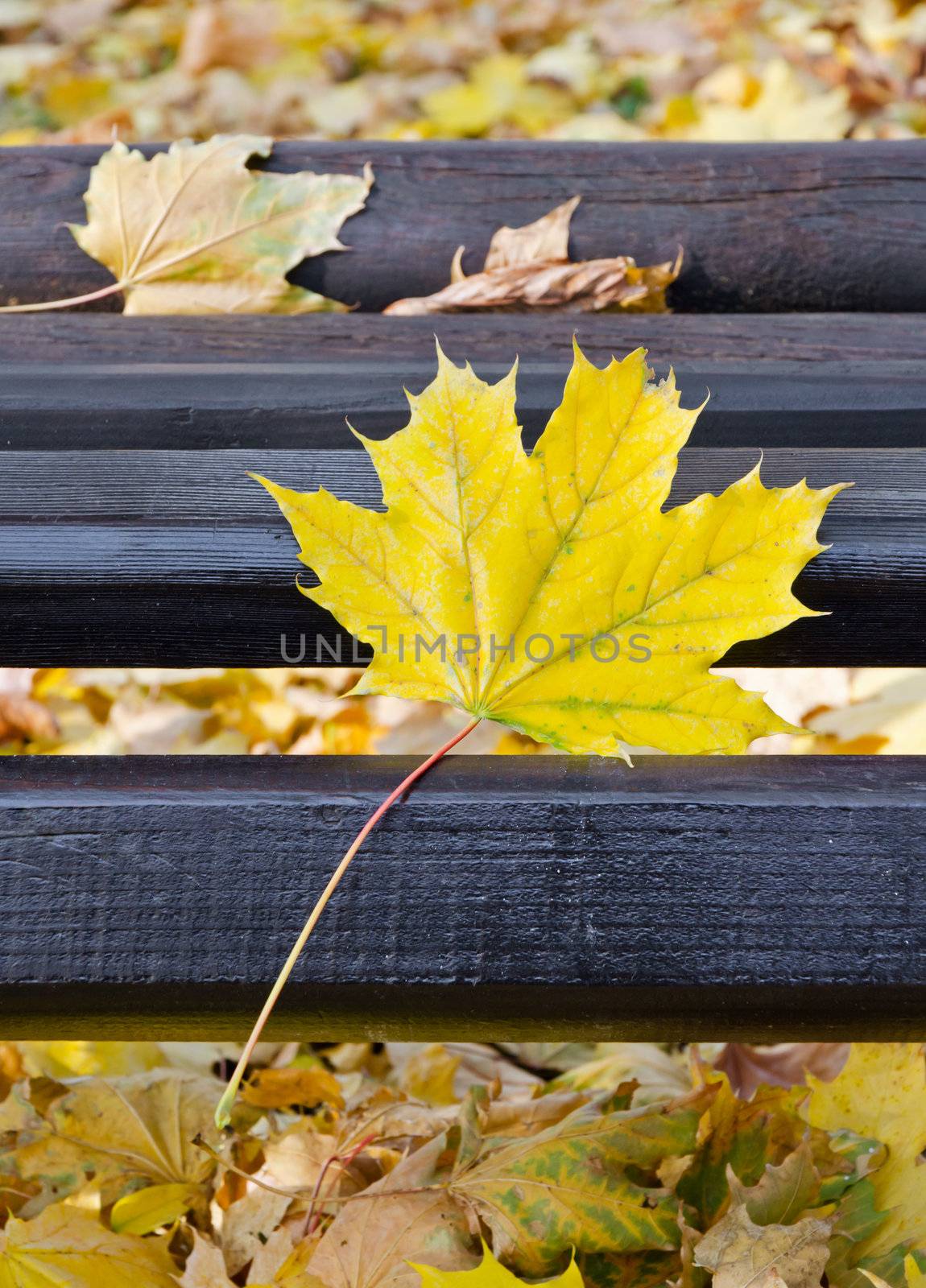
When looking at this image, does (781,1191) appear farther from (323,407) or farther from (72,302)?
(72,302)

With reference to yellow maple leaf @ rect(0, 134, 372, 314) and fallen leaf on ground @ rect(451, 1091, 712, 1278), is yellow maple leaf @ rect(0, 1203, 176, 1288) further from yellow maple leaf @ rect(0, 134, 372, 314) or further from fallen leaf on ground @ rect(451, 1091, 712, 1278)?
yellow maple leaf @ rect(0, 134, 372, 314)

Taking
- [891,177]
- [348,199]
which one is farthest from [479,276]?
[891,177]

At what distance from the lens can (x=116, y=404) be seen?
0.84 metres

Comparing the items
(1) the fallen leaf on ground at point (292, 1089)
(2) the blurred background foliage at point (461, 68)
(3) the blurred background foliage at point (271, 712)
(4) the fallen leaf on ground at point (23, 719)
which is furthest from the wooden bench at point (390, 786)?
(2) the blurred background foliage at point (461, 68)

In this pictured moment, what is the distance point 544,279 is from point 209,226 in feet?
1.21

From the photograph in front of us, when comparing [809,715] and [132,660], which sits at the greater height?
[132,660]

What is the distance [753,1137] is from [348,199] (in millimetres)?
977

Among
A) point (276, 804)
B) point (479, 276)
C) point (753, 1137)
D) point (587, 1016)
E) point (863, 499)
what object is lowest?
point (753, 1137)

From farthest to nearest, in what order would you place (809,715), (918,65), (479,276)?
(918,65), (809,715), (479,276)

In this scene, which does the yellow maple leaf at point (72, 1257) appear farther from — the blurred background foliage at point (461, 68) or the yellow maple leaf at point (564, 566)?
the blurred background foliage at point (461, 68)

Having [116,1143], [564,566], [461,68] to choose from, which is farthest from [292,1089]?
[461,68]

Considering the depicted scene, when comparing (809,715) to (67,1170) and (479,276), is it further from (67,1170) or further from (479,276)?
(67,1170)

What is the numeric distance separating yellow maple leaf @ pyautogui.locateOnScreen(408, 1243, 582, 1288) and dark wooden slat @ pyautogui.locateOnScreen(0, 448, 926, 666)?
40 cm

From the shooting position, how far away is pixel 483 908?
62cm
